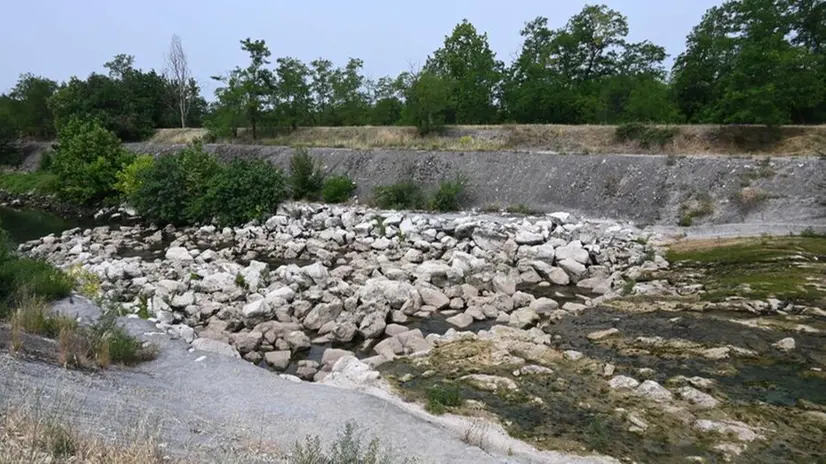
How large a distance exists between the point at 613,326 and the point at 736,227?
414 inches

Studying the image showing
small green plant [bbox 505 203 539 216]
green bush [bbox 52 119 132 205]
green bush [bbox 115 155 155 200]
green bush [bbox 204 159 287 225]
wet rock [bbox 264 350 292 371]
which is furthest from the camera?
green bush [bbox 52 119 132 205]

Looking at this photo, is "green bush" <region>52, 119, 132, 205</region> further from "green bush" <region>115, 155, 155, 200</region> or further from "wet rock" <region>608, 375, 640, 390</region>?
"wet rock" <region>608, 375, 640, 390</region>

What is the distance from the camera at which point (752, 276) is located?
1486 centimetres

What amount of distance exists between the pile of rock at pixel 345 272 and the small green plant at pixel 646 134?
8999 millimetres

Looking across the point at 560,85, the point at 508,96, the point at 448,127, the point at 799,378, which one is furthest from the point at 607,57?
the point at 799,378

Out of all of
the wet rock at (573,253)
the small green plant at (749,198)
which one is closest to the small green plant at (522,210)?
the wet rock at (573,253)

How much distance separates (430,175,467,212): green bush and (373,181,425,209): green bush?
84 centimetres

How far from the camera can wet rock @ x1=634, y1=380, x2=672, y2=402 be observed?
345 inches

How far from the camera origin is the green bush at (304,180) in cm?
2906

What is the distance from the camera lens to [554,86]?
120ft

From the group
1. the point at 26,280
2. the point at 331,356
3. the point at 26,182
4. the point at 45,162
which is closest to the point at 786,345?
the point at 331,356

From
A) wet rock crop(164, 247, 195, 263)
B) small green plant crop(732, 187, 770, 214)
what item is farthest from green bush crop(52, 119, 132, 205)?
small green plant crop(732, 187, 770, 214)

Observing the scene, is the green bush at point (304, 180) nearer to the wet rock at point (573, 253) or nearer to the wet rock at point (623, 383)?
the wet rock at point (573, 253)

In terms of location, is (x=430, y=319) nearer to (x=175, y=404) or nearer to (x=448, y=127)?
(x=175, y=404)
